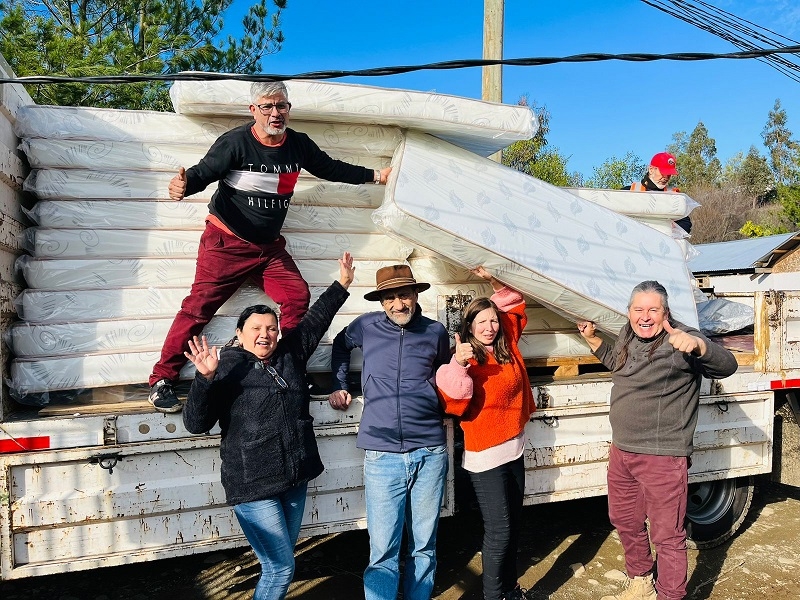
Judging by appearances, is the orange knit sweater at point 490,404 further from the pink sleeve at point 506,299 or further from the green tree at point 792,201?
the green tree at point 792,201

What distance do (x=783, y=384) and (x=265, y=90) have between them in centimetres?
359

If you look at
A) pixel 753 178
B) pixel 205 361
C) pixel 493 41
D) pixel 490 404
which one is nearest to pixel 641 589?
pixel 490 404

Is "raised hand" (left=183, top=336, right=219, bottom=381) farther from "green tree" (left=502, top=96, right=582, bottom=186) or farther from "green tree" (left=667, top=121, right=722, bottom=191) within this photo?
"green tree" (left=667, top=121, right=722, bottom=191)

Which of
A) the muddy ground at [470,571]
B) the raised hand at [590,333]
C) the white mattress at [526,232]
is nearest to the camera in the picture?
the white mattress at [526,232]

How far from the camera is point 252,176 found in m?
3.17

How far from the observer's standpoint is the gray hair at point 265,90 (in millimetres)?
2971

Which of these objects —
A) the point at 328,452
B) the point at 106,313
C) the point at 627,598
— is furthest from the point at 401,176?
the point at 627,598

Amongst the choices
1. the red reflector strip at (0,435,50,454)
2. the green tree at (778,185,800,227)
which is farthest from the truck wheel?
the green tree at (778,185,800,227)

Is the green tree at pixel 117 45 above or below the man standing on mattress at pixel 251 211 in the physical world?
above

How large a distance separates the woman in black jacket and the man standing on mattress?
0.50 metres

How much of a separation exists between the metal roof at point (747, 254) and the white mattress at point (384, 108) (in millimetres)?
15464

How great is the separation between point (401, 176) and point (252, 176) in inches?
30.1

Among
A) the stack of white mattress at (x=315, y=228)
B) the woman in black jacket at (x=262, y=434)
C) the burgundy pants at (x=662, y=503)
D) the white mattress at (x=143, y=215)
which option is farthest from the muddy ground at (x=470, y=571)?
the white mattress at (x=143, y=215)

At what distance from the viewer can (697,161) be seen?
47.4 m
